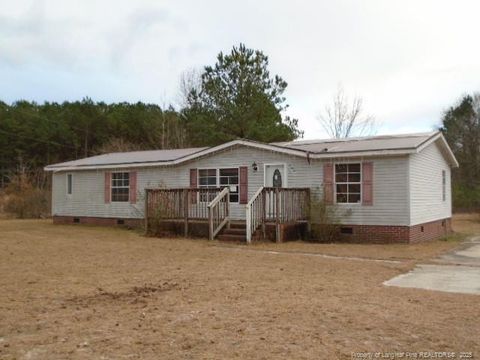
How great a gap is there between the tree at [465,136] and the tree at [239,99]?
1379cm

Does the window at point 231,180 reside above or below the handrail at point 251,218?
above

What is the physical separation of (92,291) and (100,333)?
231 centimetres

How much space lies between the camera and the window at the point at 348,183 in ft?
49.9

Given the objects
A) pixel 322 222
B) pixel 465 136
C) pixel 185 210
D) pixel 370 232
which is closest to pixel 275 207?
pixel 322 222

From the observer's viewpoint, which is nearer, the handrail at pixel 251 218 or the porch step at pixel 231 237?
the handrail at pixel 251 218

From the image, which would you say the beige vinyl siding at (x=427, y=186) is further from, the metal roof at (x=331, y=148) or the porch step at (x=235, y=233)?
the porch step at (x=235, y=233)

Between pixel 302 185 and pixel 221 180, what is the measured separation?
302 centimetres

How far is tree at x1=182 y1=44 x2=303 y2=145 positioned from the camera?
104ft

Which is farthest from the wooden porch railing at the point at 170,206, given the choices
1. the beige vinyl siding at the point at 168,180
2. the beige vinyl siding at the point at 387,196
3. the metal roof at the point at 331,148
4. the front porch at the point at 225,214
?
the beige vinyl siding at the point at 387,196

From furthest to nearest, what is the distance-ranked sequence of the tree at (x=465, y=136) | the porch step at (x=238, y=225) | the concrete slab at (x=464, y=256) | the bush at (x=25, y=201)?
the tree at (x=465, y=136), the bush at (x=25, y=201), the porch step at (x=238, y=225), the concrete slab at (x=464, y=256)

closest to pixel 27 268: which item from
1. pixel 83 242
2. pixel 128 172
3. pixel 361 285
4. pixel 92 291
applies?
pixel 92 291

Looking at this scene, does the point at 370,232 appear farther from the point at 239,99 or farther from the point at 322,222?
the point at 239,99

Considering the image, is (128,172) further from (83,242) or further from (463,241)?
(463,241)

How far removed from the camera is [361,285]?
26.0 ft
